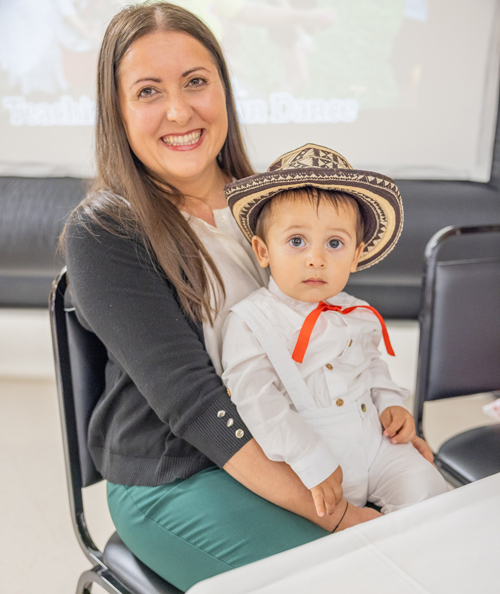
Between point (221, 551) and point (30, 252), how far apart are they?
2.49m

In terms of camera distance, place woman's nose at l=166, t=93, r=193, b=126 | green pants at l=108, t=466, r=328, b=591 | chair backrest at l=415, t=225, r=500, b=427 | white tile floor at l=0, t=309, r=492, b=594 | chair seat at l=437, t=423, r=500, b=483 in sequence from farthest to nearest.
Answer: white tile floor at l=0, t=309, r=492, b=594 < chair backrest at l=415, t=225, r=500, b=427 < chair seat at l=437, t=423, r=500, b=483 < woman's nose at l=166, t=93, r=193, b=126 < green pants at l=108, t=466, r=328, b=591

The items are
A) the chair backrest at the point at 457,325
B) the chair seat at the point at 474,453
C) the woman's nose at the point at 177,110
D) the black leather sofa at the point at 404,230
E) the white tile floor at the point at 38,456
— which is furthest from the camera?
the black leather sofa at the point at 404,230

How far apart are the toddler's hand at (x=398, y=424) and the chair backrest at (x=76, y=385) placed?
0.59 meters

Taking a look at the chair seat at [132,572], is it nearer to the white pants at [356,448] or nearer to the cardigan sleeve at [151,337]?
the cardigan sleeve at [151,337]

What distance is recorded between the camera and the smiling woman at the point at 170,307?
101 cm

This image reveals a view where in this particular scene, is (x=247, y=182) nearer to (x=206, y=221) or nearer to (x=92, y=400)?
(x=206, y=221)

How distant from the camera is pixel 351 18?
300 centimetres

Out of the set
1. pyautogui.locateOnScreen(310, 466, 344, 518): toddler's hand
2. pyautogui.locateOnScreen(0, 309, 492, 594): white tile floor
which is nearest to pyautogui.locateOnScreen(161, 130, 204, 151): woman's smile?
pyautogui.locateOnScreen(310, 466, 344, 518): toddler's hand

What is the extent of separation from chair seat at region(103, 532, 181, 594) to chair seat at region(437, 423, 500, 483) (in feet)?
2.41

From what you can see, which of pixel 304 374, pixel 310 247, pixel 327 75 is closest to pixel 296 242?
pixel 310 247

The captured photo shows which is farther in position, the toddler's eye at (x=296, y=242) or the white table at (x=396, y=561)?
the toddler's eye at (x=296, y=242)

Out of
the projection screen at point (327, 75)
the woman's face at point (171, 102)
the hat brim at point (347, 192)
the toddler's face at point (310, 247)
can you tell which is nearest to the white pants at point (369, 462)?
the toddler's face at point (310, 247)

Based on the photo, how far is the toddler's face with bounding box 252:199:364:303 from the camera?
1.10 meters

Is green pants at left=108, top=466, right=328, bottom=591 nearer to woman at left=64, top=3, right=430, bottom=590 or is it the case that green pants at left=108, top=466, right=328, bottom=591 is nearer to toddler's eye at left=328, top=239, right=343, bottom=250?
woman at left=64, top=3, right=430, bottom=590
